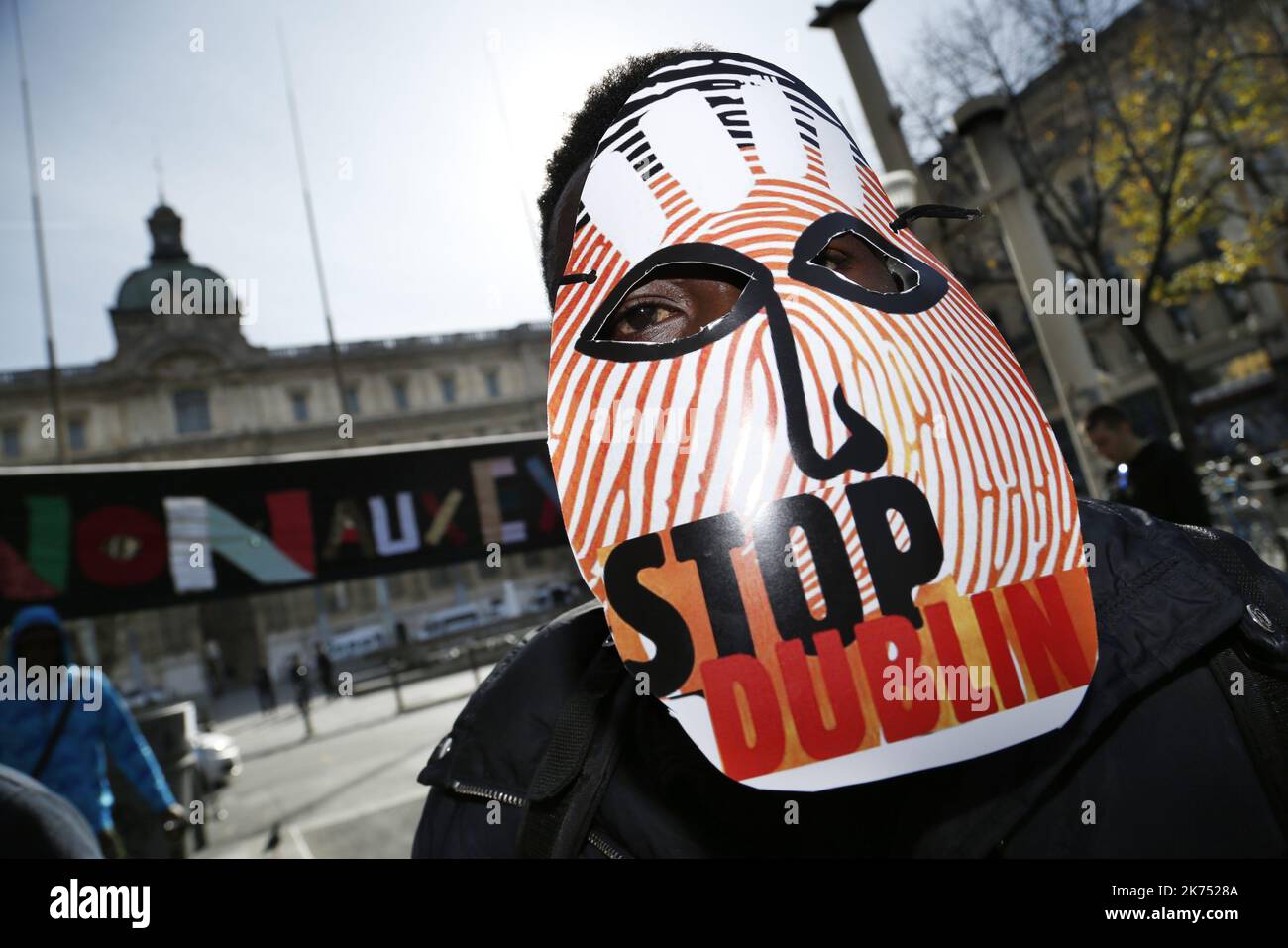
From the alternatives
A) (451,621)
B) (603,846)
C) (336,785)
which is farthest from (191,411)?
(603,846)

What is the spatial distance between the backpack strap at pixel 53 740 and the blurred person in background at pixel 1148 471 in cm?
530

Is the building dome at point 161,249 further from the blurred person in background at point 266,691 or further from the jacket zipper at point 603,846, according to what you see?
the jacket zipper at point 603,846

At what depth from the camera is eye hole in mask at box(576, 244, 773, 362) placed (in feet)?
2.97

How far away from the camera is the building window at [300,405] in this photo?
114 ft

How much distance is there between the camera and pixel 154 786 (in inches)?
141

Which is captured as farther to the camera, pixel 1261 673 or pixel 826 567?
pixel 1261 673

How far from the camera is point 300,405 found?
35.4 metres

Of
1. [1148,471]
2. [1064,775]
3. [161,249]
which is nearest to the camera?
[1064,775]

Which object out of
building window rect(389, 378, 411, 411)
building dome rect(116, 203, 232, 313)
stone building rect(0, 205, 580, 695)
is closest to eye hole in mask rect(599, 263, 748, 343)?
stone building rect(0, 205, 580, 695)

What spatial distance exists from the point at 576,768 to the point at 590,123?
104 centimetres

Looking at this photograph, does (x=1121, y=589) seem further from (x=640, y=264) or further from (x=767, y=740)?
(x=640, y=264)

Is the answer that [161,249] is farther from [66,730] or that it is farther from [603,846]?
[603,846]

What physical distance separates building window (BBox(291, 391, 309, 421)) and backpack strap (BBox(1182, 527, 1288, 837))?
124ft
